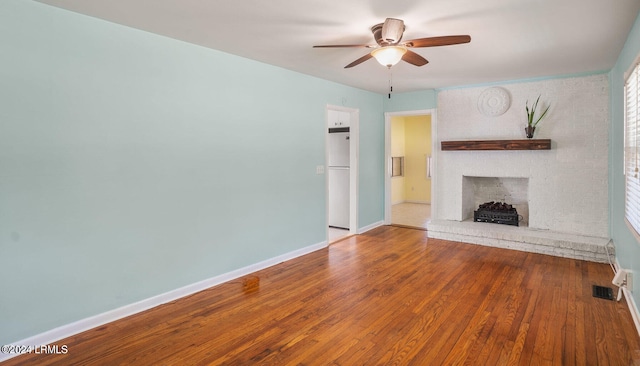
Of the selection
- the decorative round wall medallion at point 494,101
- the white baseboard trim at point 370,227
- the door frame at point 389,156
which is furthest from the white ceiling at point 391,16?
the white baseboard trim at point 370,227

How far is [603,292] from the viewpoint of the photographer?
3.31 metres

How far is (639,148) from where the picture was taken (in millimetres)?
2521

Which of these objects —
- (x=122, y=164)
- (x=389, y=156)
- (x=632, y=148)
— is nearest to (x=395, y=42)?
(x=632, y=148)

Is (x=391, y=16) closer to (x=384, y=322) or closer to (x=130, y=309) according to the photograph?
(x=384, y=322)

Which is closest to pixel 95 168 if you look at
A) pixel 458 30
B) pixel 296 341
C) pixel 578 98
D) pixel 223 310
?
pixel 223 310

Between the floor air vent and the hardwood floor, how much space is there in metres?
0.07

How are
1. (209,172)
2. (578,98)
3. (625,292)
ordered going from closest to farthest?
1. (625,292)
2. (209,172)
3. (578,98)

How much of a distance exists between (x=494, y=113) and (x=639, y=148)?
2851 mm

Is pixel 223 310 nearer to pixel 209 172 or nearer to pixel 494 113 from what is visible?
pixel 209 172

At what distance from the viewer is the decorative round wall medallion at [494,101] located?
5133mm

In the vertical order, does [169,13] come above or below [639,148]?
above

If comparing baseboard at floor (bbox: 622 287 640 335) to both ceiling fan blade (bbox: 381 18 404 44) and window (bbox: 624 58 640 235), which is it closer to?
window (bbox: 624 58 640 235)

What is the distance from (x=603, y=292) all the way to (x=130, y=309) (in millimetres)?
4346

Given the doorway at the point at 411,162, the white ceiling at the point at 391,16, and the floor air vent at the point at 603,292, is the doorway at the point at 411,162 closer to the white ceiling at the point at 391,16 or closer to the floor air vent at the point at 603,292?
the white ceiling at the point at 391,16
